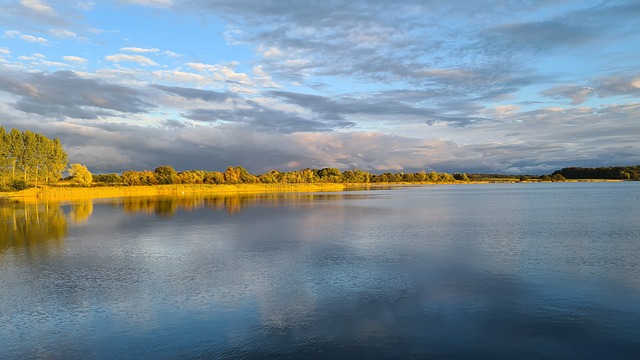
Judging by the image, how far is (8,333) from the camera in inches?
528

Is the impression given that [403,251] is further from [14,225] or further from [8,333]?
[14,225]

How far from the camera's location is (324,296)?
1712cm

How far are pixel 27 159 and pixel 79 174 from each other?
26.0 meters

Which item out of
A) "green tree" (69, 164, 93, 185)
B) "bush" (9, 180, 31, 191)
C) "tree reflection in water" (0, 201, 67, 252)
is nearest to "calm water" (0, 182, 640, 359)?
"tree reflection in water" (0, 201, 67, 252)

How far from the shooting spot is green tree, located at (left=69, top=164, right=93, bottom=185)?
12910 cm

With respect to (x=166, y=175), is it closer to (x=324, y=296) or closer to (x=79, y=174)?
(x=79, y=174)

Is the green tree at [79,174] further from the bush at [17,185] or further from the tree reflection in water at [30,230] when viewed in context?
the tree reflection in water at [30,230]

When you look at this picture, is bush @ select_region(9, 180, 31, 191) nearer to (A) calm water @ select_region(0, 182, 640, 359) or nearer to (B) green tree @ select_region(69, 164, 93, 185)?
(B) green tree @ select_region(69, 164, 93, 185)

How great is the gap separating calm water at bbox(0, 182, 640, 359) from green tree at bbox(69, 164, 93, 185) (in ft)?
355

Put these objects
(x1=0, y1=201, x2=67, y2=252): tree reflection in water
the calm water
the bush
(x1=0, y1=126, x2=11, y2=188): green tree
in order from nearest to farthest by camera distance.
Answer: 1. the calm water
2. (x1=0, y1=201, x2=67, y2=252): tree reflection in water
3. (x1=0, y1=126, x2=11, y2=188): green tree
4. the bush

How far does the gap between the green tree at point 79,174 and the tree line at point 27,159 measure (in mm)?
12240

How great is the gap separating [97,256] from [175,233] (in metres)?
10.2

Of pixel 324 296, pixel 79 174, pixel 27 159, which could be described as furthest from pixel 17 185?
pixel 324 296

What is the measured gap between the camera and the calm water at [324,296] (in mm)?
12469
